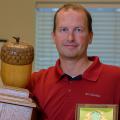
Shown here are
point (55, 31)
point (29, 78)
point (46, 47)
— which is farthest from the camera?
point (46, 47)

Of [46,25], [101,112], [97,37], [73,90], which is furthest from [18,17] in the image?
[101,112]

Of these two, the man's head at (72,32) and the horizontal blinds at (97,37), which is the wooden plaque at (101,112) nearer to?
the man's head at (72,32)

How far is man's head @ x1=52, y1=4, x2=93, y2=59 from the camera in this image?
162cm

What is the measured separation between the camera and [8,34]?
3.00m

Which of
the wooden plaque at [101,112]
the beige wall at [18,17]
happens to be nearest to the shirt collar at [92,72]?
the wooden plaque at [101,112]

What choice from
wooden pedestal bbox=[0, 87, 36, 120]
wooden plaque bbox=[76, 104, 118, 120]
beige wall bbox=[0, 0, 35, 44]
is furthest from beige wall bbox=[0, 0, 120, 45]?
wooden plaque bbox=[76, 104, 118, 120]

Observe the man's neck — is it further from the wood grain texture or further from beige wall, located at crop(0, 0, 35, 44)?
beige wall, located at crop(0, 0, 35, 44)

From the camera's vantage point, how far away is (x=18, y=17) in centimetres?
302

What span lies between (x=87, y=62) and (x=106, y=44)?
147 centimetres

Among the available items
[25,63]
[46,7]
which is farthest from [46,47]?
[25,63]

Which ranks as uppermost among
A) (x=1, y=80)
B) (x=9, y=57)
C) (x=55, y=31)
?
(x=55, y=31)

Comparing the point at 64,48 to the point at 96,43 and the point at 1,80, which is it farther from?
the point at 96,43

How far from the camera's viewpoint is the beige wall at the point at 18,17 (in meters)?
3.01

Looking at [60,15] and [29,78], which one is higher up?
[60,15]
